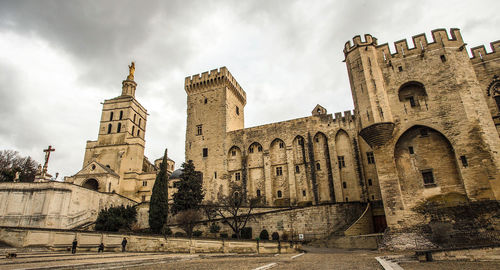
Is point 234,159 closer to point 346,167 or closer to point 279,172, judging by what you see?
point 279,172

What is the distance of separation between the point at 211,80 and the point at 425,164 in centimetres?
2672

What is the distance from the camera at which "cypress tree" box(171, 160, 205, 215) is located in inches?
1033

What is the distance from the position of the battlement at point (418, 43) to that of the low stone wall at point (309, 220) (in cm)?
1226

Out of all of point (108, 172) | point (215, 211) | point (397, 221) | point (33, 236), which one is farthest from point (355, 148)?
point (108, 172)

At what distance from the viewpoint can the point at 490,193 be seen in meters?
15.1

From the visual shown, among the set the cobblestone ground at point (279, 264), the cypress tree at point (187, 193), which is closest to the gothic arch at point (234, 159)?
the cypress tree at point (187, 193)

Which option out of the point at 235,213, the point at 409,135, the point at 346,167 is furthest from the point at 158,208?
the point at 409,135

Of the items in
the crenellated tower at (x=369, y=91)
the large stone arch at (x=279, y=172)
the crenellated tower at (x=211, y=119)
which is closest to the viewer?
the crenellated tower at (x=369, y=91)

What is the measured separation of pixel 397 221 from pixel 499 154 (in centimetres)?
675

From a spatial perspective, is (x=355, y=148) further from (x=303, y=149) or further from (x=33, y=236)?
(x=33, y=236)

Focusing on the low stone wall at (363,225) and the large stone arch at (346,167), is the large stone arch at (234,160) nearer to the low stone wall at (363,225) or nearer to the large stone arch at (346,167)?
the large stone arch at (346,167)

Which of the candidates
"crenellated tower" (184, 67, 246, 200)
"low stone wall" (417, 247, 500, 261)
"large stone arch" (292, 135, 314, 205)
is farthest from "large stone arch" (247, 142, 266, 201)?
"low stone wall" (417, 247, 500, 261)

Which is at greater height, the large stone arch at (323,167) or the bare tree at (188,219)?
the large stone arch at (323,167)

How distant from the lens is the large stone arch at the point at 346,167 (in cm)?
2648
